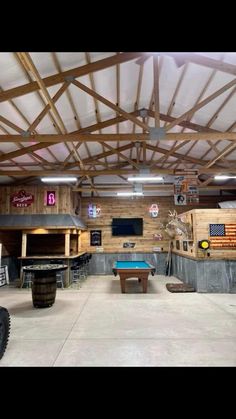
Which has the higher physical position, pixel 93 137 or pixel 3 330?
pixel 93 137

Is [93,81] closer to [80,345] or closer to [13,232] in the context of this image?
[80,345]

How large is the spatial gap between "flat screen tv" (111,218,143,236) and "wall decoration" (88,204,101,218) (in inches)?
33.5

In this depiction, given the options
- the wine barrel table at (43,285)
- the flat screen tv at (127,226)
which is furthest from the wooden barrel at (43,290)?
the flat screen tv at (127,226)

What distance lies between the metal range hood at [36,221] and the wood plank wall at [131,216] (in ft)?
10.1

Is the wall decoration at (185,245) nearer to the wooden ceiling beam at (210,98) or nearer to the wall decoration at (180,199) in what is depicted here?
the wall decoration at (180,199)

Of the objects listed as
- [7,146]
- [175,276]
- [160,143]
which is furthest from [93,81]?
[175,276]

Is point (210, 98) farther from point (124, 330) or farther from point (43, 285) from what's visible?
point (43, 285)

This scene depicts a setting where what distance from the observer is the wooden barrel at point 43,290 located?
5.96 meters

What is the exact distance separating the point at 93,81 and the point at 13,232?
772cm

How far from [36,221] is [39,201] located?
0.87m

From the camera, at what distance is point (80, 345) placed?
152 inches

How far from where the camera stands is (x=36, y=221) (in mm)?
9523

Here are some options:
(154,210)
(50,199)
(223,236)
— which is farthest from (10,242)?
(223,236)
